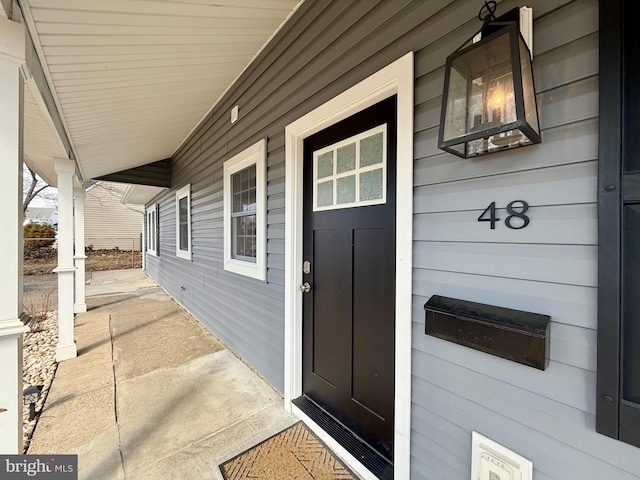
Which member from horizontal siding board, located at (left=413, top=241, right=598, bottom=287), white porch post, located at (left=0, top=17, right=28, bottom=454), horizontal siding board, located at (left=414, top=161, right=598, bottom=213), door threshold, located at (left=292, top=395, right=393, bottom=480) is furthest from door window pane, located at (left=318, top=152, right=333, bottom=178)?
door threshold, located at (left=292, top=395, right=393, bottom=480)

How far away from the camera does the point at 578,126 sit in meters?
0.89

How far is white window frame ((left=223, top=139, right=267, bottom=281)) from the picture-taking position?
2.55 meters

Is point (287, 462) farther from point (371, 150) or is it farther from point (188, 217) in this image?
point (188, 217)

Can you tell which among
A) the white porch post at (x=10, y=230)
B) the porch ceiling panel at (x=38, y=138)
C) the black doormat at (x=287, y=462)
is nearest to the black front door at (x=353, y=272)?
the black doormat at (x=287, y=462)

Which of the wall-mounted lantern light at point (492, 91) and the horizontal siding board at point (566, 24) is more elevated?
the horizontal siding board at point (566, 24)

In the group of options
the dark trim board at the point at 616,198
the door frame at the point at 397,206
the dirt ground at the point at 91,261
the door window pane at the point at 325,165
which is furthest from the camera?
the dirt ground at the point at 91,261

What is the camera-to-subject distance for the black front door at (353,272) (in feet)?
5.21

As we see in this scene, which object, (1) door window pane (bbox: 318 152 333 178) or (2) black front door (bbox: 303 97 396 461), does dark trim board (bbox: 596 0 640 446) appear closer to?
(2) black front door (bbox: 303 97 396 461)

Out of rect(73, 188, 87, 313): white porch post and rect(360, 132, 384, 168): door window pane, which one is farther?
rect(73, 188, 87, 313): white porch post

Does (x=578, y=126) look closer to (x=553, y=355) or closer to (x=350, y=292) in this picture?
(x=553, y=355)

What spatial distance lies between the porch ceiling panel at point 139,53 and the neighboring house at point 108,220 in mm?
14569

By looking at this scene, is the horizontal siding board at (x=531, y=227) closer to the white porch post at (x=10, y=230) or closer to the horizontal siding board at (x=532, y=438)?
the horizontal siding board at (x=532, y=438)

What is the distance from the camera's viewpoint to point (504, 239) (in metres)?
1.05

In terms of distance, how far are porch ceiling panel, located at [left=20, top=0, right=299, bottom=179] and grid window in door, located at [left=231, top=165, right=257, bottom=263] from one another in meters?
1.00
